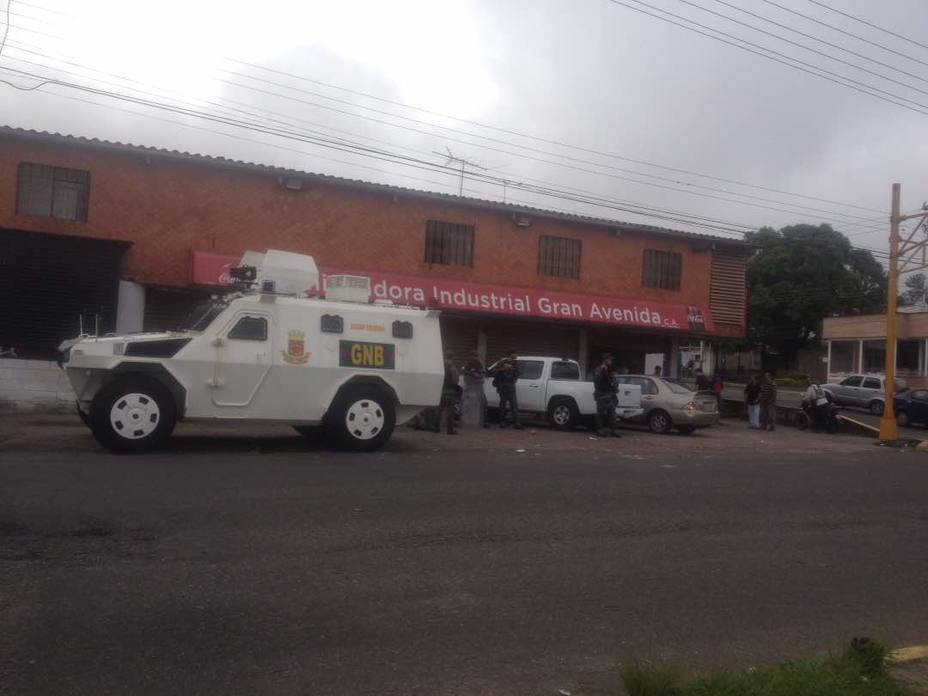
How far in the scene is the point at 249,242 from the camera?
2252cm

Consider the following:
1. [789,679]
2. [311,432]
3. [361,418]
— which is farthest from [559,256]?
[789,679]

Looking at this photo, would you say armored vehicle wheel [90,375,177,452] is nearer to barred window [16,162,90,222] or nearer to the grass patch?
the grass patch

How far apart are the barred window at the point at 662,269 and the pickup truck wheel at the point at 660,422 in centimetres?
613

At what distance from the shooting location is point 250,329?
13609 millimetres

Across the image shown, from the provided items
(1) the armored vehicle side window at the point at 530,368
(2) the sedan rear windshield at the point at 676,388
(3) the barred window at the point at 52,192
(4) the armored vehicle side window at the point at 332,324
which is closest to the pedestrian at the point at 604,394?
(1) the armored vehicle side window at the point at 530,368

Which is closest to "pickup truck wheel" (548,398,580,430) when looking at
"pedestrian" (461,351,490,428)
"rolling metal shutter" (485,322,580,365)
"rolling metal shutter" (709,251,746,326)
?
"pedestrian" (461,351,490,428)

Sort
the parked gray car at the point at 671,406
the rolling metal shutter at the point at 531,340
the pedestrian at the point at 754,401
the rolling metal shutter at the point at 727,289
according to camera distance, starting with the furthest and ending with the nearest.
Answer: the rolling metal shutter at the point at 727,289, the pedestrian at the point at 754,401, the rolling metal shutter at the point at 531,340, the parked gray car at the point at 671,406

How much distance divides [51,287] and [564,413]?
437 inches

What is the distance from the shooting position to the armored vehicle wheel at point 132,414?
40.7ft

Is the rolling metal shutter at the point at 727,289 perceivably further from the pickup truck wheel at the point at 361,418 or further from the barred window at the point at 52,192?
the barred window at the point at 52,192

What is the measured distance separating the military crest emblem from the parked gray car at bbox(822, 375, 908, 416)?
90.0 ft

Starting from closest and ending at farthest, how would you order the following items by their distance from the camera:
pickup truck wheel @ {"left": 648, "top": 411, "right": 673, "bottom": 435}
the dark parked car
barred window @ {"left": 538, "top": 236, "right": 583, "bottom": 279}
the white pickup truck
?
the white pickup truck, pickup truck wheel @ {"left": 648, "top": 411, "right": 673, "bottom": 435}, barred window @ {"left": 538, "top": 236, "right": 583, "bottom": 279}, the dark parked car

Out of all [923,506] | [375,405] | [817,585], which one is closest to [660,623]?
[817,585]

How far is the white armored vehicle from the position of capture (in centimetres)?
1272
